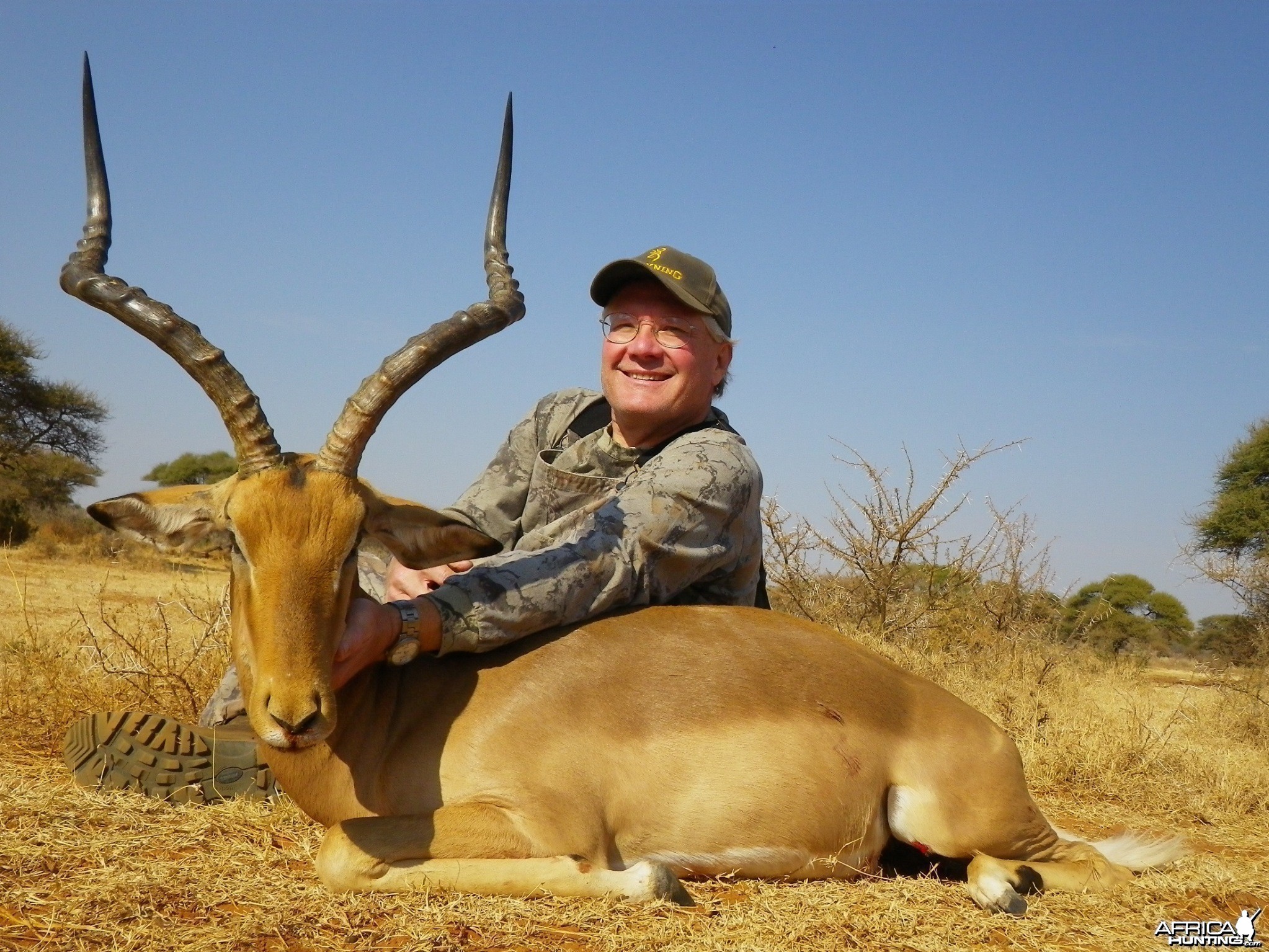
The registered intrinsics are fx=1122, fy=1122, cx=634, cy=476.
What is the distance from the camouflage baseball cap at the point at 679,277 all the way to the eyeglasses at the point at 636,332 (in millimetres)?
176

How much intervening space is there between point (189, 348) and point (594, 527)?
72.9 inches

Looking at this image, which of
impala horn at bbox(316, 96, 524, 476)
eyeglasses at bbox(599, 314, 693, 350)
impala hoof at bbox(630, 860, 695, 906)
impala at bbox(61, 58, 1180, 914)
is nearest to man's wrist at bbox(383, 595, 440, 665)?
impala at bbox(61, 58, 1180, 914)

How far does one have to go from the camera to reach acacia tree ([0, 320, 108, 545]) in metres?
27.2

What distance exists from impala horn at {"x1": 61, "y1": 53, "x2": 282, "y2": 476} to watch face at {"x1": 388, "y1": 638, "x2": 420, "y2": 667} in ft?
2.85

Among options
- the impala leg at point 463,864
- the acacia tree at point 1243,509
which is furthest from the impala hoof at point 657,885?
the acacia tree at point 1243,509

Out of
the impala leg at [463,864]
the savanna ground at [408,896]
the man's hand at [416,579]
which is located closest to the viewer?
the savanna ground at [408,896]

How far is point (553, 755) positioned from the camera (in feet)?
14.6

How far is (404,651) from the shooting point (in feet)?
14.8

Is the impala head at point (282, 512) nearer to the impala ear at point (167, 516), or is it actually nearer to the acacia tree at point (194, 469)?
the impala ear at point (167, 516)

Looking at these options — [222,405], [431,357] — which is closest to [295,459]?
[222,405]

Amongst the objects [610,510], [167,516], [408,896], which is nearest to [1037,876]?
[610,510]

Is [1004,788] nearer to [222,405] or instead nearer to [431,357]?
[431,357]

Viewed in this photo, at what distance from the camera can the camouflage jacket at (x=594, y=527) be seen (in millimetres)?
4695

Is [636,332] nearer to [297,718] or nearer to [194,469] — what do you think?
[297,718]
